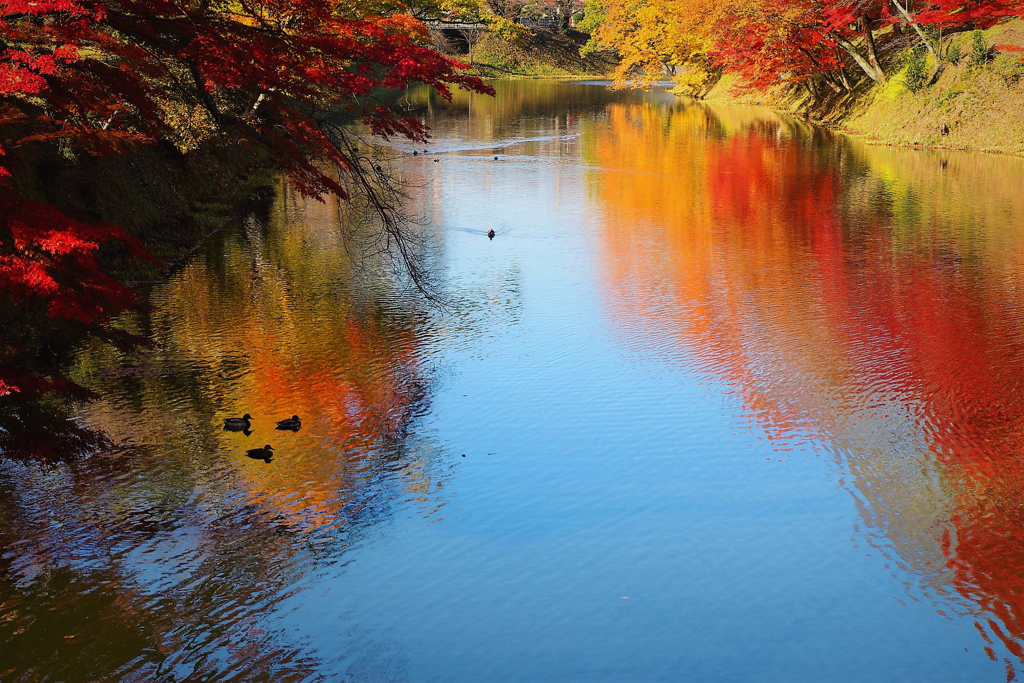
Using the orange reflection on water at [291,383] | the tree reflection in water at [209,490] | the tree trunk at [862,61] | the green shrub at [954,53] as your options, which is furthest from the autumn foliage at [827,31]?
the tree reflection in water at [209,490]

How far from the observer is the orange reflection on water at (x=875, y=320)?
6.18 m

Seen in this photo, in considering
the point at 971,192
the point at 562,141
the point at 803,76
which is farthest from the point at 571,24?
the point at 971,192

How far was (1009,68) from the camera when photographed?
22.0 meters

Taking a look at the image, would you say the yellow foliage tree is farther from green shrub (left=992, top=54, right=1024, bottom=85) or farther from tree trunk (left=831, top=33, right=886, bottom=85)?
green shrub (left=992, top=54, right=1024, bottom=85)

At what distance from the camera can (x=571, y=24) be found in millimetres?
75125

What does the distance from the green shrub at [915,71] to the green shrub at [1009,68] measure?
180cm

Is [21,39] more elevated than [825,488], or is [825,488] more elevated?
[21,39]

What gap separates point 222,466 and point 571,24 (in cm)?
7324

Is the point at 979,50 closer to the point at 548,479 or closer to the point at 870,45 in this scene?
the point at 870,45

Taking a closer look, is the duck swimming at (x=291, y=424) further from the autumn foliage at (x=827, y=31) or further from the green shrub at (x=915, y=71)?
the green shrub at (x=915, y=71)

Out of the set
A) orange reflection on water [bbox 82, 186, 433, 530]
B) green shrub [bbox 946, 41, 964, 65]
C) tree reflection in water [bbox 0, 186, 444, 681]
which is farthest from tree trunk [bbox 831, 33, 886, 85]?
tree reflection in water [bbox 0, 186, 444, 681]

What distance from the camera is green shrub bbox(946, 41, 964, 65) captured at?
23672 mm

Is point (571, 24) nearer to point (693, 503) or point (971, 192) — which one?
point (971, 192)

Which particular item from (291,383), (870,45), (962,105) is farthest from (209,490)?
(870,45)
